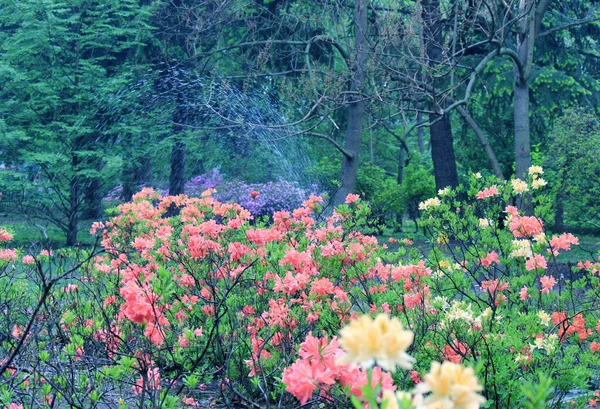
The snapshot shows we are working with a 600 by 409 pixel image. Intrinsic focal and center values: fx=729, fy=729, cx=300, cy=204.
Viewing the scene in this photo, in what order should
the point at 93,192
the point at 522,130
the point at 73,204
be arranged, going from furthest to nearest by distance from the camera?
the point at 93,192 < the point at 73,204 < the point at 522,130

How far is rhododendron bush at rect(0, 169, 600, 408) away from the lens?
304 cm

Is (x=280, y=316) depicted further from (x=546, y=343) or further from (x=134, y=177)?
(x=134, y=177)

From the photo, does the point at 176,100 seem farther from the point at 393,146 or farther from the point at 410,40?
the point at 393,146

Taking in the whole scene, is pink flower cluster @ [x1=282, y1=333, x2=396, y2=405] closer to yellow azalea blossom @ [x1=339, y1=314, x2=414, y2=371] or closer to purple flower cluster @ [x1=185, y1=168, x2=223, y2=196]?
yellow azalea blossom @ [x1=339, y1=314, x2=414, y2=371]

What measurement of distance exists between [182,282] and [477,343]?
5.87ft

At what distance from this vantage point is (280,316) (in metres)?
3.43

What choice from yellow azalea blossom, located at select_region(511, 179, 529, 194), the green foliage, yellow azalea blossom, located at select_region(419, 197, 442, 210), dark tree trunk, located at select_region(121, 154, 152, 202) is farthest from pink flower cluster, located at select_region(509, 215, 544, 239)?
dark tree trunk, located at select_region(121, 154, 152, 202)

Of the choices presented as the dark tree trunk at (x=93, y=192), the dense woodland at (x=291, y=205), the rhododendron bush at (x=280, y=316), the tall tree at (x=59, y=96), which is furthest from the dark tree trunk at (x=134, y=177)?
the rhododendron bush at (x=280, y=316)

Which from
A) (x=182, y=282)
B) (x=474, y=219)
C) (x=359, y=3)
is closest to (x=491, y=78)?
(x=359, y=3)

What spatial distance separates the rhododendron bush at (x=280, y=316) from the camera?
3.04 metres

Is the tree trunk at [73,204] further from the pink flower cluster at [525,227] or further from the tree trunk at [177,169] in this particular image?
the pink flower cluster at [525,227]

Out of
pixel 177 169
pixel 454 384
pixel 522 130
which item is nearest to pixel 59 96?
pixel 177 169

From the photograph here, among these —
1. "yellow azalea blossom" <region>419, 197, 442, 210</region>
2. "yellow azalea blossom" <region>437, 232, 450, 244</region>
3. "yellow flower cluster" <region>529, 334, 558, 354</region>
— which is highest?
"yellow azalea blossom" <region>419, 197, 442, 210</region>

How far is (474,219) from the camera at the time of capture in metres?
4.79
